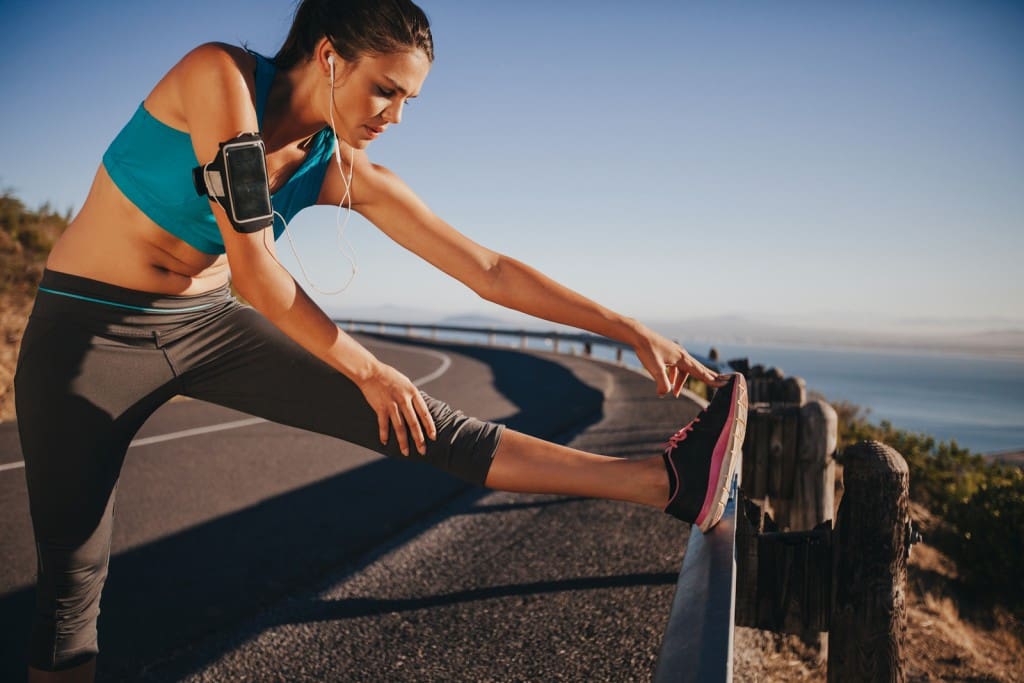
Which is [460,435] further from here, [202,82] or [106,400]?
[202,82]

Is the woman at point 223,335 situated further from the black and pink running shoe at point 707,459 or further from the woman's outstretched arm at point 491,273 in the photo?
the woman's outstretched arm at point 491,273

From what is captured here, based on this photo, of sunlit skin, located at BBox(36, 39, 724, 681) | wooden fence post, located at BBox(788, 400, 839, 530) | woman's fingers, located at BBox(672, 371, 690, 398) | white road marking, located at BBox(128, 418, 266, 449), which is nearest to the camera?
sunlit skin, located at BBox(36, 39, 724, 681)

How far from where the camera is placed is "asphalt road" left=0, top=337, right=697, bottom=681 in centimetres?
261

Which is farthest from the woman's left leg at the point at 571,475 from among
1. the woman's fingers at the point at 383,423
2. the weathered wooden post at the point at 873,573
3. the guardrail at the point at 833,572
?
the weathered wooden post at the point at 873,573

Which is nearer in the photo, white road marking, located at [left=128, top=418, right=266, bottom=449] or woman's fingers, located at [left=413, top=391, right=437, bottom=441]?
woman's fingers, located at [left=413, top=391, right=437, bottom=441]

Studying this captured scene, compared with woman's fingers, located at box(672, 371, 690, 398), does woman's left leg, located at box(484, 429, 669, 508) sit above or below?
below

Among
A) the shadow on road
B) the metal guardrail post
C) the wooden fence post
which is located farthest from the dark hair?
the shadow on road

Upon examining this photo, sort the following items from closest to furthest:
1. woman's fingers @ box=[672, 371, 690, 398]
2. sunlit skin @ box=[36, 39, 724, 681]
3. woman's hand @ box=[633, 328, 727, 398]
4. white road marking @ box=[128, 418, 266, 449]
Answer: sunlit skin @ box=[36, 39, 724, 681], woman's hand @ box=[633, 328, 727, 398], woman's fingers @ box=[672, 371, 690, 398], white road marking @ box=[128, 418, 266, 449]

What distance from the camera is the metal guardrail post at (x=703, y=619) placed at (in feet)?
3.34

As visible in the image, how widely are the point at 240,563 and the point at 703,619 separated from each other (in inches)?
131

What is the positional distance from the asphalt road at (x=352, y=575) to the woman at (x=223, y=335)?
1.02 metres

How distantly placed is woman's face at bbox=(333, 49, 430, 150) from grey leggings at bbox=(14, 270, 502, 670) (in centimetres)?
70

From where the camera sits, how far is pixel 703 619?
3.80ft

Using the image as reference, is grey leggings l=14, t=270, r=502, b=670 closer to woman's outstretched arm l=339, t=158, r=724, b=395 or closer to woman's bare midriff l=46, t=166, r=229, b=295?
woman's bare midriff l=46, t=166, r=229, b=295
